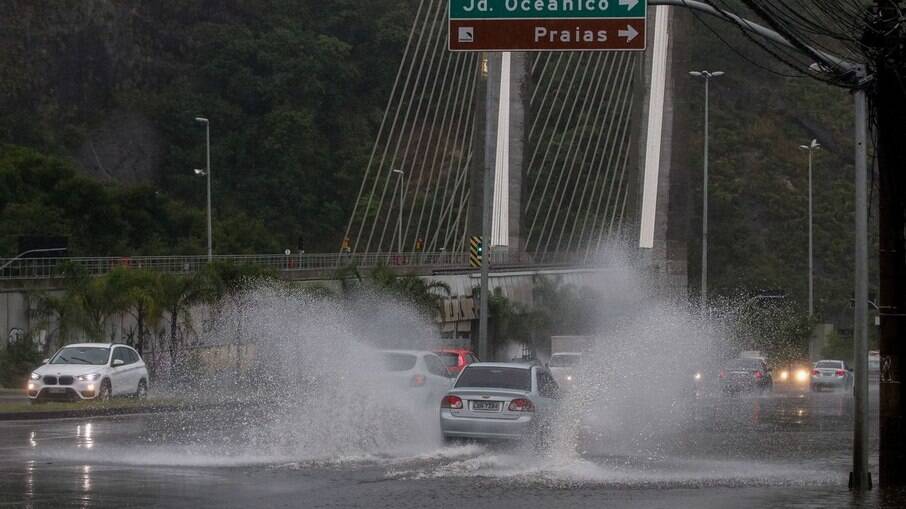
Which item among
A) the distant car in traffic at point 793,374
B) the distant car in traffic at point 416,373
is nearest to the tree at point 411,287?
the distant car in traffic at point 793,374

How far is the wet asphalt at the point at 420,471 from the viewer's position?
16859mm

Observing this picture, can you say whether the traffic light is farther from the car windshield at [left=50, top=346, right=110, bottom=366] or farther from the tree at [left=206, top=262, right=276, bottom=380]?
the car windshield at [left=50, top=346, right=110, bottom=366]

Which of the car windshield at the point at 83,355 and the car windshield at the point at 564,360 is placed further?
the car windshield at the point at 564,360

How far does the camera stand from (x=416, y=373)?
2725 cm

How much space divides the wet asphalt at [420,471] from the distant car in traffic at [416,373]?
107 inches

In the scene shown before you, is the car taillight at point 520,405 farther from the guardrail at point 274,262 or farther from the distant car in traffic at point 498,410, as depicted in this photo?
the guardrail at point 274,262

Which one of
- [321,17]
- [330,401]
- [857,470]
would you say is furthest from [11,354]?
[321,17]

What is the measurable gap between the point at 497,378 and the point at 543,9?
5791 mm

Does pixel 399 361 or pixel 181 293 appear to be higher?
pixel 181 293

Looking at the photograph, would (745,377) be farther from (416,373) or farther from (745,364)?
(416,373)

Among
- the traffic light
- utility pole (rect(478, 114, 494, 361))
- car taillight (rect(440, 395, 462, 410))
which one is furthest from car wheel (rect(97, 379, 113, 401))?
car taillight (rect(440, 395, 462, 410))

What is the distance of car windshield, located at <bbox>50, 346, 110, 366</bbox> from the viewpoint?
3581 cm

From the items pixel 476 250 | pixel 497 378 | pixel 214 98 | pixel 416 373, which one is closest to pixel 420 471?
pixel 497 378

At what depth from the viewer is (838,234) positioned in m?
111
